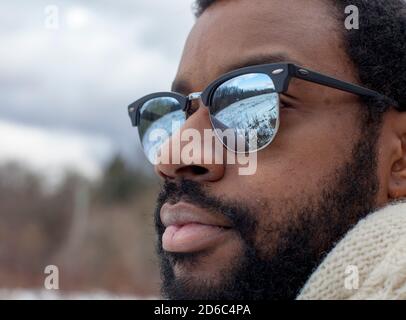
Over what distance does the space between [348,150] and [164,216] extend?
63cm

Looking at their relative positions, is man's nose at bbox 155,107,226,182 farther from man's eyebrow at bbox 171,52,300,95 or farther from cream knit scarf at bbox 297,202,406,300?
cream knit scarf at bbox 297,202,406,300

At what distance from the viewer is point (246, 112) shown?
218 centimetres

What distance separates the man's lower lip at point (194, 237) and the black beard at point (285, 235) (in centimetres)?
3

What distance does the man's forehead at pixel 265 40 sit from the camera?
2.23m

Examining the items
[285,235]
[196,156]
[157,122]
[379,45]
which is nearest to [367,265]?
[285,235]

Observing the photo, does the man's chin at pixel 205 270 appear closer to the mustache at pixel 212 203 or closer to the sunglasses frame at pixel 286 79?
the mustache at pixel 212 203

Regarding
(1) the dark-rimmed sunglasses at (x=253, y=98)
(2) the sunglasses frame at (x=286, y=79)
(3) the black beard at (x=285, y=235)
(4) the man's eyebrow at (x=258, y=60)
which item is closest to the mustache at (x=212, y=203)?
(3) the black beard at (x=285, y=235)

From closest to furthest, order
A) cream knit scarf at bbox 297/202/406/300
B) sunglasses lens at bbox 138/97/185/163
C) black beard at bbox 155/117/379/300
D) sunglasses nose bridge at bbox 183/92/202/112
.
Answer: cream knit scarf at bbox 297/202/406/300
black beard at bbox 155/117/379/300
sunglasses nose bridge at bbox 183/92/202/112
sunglasses lens at bbox 138/97/185/163

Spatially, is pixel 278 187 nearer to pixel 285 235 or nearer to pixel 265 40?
pixel 285 235

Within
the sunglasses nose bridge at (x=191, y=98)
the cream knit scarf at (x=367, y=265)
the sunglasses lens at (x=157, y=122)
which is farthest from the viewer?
the sunglasses lens at (x=157, y=122)

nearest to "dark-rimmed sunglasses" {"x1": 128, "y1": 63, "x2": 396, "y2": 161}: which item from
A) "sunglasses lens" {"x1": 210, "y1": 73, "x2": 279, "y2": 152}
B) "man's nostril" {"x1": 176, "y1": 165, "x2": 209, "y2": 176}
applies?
"sunglasses lens" {"x1": 210, "y1": 73, "x2": 279, "y2": 152}

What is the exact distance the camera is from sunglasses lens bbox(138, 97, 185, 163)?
2.50 metres

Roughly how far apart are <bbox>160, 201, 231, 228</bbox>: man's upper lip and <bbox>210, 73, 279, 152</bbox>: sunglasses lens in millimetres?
223

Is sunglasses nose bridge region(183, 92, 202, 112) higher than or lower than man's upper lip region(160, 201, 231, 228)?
higher
